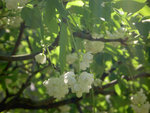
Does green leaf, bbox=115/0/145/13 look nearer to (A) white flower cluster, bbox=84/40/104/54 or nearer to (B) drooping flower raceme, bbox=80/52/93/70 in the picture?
(B) drooping flower raceme, bbox=80/52/93/70

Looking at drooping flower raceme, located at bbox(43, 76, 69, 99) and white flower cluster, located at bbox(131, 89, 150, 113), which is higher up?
drooping flower raceme, located at bbox(43, 76, 69, 99)

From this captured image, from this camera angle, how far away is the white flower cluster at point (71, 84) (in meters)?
1.12

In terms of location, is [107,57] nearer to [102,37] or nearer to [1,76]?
[102,37]

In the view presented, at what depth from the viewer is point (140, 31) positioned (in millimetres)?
1299

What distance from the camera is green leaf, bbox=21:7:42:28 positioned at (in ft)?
4.34

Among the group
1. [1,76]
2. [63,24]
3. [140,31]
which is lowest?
[1,76]

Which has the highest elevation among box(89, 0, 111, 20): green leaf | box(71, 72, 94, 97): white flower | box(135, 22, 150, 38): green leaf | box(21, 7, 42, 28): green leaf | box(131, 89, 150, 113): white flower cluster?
box(89, 0, 111, 20): green leaf

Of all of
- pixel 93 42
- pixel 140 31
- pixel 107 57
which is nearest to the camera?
pixel 140 31

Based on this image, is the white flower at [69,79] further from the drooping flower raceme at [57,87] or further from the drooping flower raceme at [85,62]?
the drooping flower raceme at [85,62]

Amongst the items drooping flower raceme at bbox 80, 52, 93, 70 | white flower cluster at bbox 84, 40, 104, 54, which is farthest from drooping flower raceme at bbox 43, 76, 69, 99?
white flower cluster at bbox 84, 40, 104, 54

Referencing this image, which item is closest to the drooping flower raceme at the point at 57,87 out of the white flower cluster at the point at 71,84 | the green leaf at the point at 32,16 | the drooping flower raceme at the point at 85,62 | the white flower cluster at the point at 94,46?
the white flower cluster at the point at 71,84

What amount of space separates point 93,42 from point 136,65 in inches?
34.1

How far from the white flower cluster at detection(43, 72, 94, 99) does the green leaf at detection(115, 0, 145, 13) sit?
0.41 m

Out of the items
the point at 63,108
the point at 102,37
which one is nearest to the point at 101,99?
the point at 63,108
